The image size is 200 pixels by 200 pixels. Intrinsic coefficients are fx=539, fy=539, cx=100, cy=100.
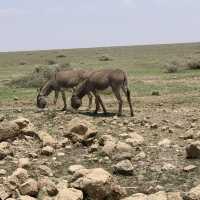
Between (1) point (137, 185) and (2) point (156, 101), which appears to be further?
(2) point (156, 101)

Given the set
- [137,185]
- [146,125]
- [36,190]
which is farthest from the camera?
[146,125]

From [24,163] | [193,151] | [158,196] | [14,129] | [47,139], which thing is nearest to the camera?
[158,196]

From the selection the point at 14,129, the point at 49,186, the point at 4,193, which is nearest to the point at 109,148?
the point at 14,129

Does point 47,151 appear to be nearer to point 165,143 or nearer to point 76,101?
point 165,143

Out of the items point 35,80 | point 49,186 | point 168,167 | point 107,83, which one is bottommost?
point 35,80

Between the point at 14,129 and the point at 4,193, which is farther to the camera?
the point at 14,129

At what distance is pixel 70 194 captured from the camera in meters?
7.68

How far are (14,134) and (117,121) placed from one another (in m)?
3.76

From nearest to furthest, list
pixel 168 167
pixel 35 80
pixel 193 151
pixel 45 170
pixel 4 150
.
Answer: pixel 45 170 → pixel 168 167 → pixel 193 151 → pixel 4 150 → pixel 35 80

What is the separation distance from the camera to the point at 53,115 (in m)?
14.1

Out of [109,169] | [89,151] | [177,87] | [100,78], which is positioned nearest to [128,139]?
[89,151]

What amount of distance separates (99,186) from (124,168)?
3.86 ft

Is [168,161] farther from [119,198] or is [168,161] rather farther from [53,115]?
[53,115]

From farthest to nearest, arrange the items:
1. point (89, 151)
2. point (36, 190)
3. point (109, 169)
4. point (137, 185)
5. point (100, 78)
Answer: point (100, 78)
point (89, 151)
point (109, 169)
point (137, 185)
point (36, 190)
